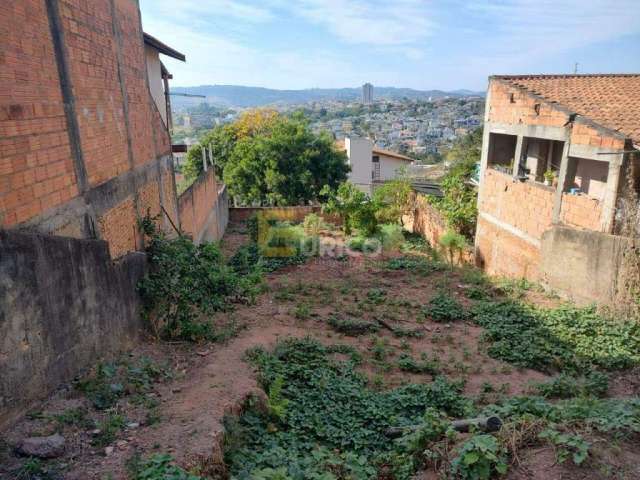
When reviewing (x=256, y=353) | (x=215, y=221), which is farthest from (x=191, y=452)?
(x=215, y=221)

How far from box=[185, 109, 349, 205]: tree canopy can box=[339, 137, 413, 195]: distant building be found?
44.1 feet

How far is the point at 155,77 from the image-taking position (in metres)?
11.7

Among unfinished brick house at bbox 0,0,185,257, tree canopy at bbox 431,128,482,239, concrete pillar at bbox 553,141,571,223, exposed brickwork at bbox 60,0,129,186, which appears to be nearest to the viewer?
unfinished brick house at bbox 0,0,185,257

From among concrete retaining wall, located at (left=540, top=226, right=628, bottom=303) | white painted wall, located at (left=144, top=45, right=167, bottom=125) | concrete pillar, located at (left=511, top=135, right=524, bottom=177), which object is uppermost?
white painted wall, located at (left=144, top=45, right=167, bottom=125)

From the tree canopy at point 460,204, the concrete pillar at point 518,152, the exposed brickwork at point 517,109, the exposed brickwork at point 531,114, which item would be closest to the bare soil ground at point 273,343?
the concrete pillar at point 518,152

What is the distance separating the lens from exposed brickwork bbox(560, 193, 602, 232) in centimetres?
884

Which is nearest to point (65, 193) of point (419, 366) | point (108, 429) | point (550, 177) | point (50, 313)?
point (50, 313)

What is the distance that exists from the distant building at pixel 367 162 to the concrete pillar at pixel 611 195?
88.9 ft

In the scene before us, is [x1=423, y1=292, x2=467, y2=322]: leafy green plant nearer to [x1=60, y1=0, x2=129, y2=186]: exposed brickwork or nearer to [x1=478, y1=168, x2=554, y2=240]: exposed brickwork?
[x1=478, y1=168, x2=554, y2=240]: exposed brickwork

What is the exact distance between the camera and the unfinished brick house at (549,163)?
8.66 meters

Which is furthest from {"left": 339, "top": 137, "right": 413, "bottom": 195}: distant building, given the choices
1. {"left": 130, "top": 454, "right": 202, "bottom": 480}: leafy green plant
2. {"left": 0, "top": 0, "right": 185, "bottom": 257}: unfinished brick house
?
{"left": 130, "top": 454, "right": 202, "bottom": 480}: leafy green plant

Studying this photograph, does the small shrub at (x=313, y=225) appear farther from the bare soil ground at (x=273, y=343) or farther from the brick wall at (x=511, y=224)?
the brick wall at (x=511, y=224)

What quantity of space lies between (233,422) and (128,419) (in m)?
0.92

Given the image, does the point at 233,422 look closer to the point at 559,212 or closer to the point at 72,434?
the point at 72,434
